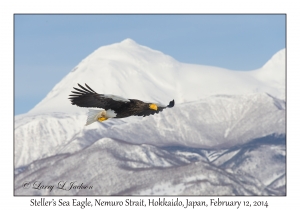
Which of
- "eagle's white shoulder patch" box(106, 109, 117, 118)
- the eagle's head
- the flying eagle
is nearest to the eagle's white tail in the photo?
the flying eagle

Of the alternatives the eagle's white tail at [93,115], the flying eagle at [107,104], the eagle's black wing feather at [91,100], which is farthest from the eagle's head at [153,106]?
the eagle's white tail at [93,115]

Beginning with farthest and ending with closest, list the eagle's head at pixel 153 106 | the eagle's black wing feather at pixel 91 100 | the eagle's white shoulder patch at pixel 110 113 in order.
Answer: the eagle's head at pixel 153 106
the eagle's white shoulder patch at pixel 110 113
the eagle's black wing feather at pixel 91 100

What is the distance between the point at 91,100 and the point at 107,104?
1.89 ft

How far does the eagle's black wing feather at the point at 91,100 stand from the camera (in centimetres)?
2377

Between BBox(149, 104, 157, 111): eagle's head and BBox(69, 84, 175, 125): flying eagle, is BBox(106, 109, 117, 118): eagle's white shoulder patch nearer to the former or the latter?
BBox(69, 84, 175, 125): flying eagle

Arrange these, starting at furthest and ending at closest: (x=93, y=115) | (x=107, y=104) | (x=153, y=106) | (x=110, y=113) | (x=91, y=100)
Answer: (x=93, y=115) < (x=153, y=106) < (x=110, y=113) < (x=107, y=104) < (x=91, y=100)

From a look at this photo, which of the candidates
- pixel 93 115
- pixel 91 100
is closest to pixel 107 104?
pixel 91 100

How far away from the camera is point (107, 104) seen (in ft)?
79.8

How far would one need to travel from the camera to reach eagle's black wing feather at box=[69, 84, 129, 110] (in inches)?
936

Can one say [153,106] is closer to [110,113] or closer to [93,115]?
[110,113]

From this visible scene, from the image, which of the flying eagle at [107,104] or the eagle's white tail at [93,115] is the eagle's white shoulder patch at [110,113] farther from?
the eagle's white tail at [93,115]
